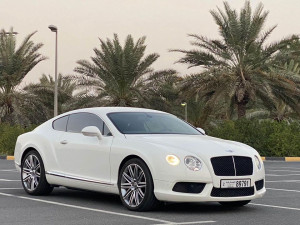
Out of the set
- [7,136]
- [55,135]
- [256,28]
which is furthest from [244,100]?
[55,135]

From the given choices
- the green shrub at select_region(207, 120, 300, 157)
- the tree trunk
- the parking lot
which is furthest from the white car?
the tree trunk

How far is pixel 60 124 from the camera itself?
11312 millimetres

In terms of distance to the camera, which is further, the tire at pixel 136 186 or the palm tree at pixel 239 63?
the palm tree at pixel 239 63

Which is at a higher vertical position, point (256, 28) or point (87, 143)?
point (256, 28)

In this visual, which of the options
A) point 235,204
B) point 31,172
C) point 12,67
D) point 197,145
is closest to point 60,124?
point 31,172

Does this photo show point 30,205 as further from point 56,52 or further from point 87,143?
point 56,52

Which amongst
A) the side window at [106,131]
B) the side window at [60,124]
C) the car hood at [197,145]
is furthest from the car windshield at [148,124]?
the side window at [60,124]

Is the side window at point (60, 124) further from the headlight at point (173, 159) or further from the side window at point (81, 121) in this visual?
the headlight at point (173, 159)

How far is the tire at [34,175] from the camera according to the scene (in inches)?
437

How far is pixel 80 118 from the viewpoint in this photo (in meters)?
11.0

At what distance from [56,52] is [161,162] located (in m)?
26.3

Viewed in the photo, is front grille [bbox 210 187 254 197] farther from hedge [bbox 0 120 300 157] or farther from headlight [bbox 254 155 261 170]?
hedge [bbox 0 120 300 157]

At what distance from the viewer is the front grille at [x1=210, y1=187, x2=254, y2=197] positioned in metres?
8.97

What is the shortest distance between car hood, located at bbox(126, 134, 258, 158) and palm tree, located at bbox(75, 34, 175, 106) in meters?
27.5
